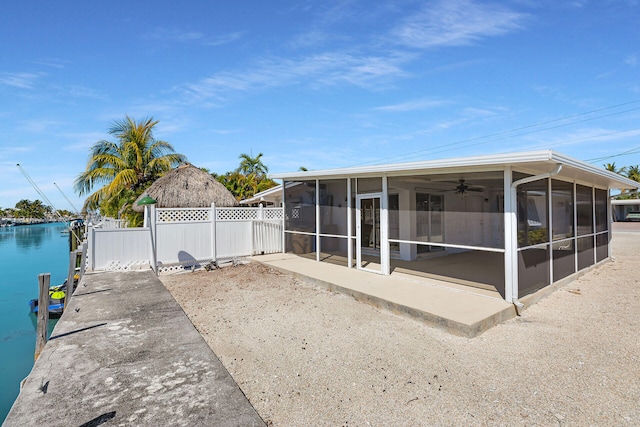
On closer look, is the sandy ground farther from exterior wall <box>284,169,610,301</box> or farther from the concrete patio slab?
exterior wall <box>284,169,610,301</box>

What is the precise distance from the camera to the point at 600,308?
5590mm

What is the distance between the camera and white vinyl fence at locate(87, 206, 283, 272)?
28.0 ft

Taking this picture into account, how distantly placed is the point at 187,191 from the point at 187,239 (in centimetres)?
454

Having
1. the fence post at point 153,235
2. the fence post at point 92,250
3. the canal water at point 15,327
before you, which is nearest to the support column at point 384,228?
the fence post at point 153,235

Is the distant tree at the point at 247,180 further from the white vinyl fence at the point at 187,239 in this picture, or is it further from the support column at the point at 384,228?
the support column at the point at 384,228

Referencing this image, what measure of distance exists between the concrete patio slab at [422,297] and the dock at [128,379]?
9.71 feet

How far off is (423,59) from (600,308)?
11.1 metres

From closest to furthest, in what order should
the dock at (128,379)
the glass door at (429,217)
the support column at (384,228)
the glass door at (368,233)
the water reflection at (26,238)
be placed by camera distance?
the dock at (128,379), the glass door at (429,217), the support column at (384,228), the glass door at (368,233), the water reflection at (26,238)

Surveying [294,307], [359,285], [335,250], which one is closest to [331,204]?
[335,250]

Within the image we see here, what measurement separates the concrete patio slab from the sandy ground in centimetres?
17

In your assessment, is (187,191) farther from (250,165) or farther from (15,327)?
(250,165)

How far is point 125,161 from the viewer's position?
59.3ft

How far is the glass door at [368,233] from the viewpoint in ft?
26.0

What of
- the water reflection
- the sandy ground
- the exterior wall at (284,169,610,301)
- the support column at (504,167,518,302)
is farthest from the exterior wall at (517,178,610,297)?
the water reflection
